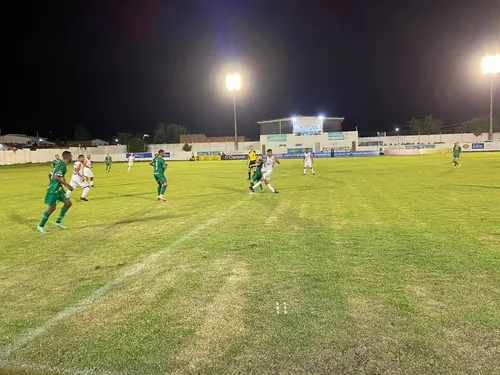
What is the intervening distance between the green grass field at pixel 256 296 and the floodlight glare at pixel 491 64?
4772 centimetres

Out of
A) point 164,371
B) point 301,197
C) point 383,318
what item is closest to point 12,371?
point 164,371

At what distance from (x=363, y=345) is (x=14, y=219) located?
36.6 ft

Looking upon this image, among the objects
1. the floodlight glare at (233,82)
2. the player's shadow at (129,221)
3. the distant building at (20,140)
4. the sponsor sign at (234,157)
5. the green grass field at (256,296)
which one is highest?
the floodlight glare at (233,82)

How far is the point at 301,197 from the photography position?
1405cm

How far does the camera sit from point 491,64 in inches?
1858

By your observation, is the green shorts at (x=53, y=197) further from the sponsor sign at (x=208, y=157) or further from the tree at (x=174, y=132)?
the tree at (x=174, y=132)

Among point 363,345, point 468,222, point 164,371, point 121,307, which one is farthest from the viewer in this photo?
point 468,222

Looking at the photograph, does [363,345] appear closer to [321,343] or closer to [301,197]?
[321,343]

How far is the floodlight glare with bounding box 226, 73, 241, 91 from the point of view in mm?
50000

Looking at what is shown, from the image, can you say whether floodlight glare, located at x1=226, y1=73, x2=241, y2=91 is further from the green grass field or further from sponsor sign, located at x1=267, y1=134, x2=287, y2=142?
the green grass field

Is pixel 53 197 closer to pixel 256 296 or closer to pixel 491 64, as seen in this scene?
pixel 256 296

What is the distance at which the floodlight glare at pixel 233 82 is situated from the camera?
164 ft

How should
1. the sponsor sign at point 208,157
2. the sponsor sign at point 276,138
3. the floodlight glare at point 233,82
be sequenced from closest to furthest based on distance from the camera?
the floodlight glare at point 233,82 < the sponsor sign at point 208,157 < the sponsor sign at point 276,138

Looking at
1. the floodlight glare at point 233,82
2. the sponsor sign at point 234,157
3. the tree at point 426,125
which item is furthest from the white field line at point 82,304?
the tree at point 426,125
